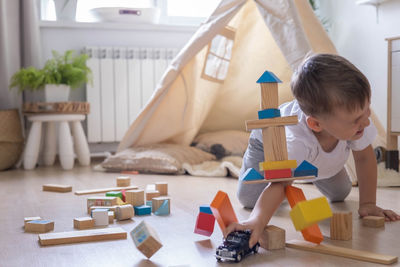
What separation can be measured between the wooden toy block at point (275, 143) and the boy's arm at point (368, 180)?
36cm

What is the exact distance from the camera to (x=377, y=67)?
2766mm

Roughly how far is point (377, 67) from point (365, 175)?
162 cm

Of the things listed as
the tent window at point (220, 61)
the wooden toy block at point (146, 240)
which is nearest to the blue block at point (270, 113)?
the wooden toy block at point (146, 240)

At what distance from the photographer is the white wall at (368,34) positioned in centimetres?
269

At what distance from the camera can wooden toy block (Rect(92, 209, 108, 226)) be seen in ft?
4.37

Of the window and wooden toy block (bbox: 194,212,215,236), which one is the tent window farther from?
wooden toy block (bbox: 194,212,215,236)

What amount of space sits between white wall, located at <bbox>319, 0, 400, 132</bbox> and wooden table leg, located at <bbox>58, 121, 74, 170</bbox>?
1.68 m

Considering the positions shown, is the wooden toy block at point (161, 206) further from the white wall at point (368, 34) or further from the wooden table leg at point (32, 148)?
the white wall at point (368, 34)

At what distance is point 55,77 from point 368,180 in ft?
6.35

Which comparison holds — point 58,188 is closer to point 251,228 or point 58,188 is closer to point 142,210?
point 142,210

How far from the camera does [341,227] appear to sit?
1.14 m

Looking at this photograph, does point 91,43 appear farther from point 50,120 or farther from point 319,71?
point 319,71

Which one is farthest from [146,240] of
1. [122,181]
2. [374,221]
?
[122,181]

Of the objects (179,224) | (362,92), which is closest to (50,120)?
(179,224)
